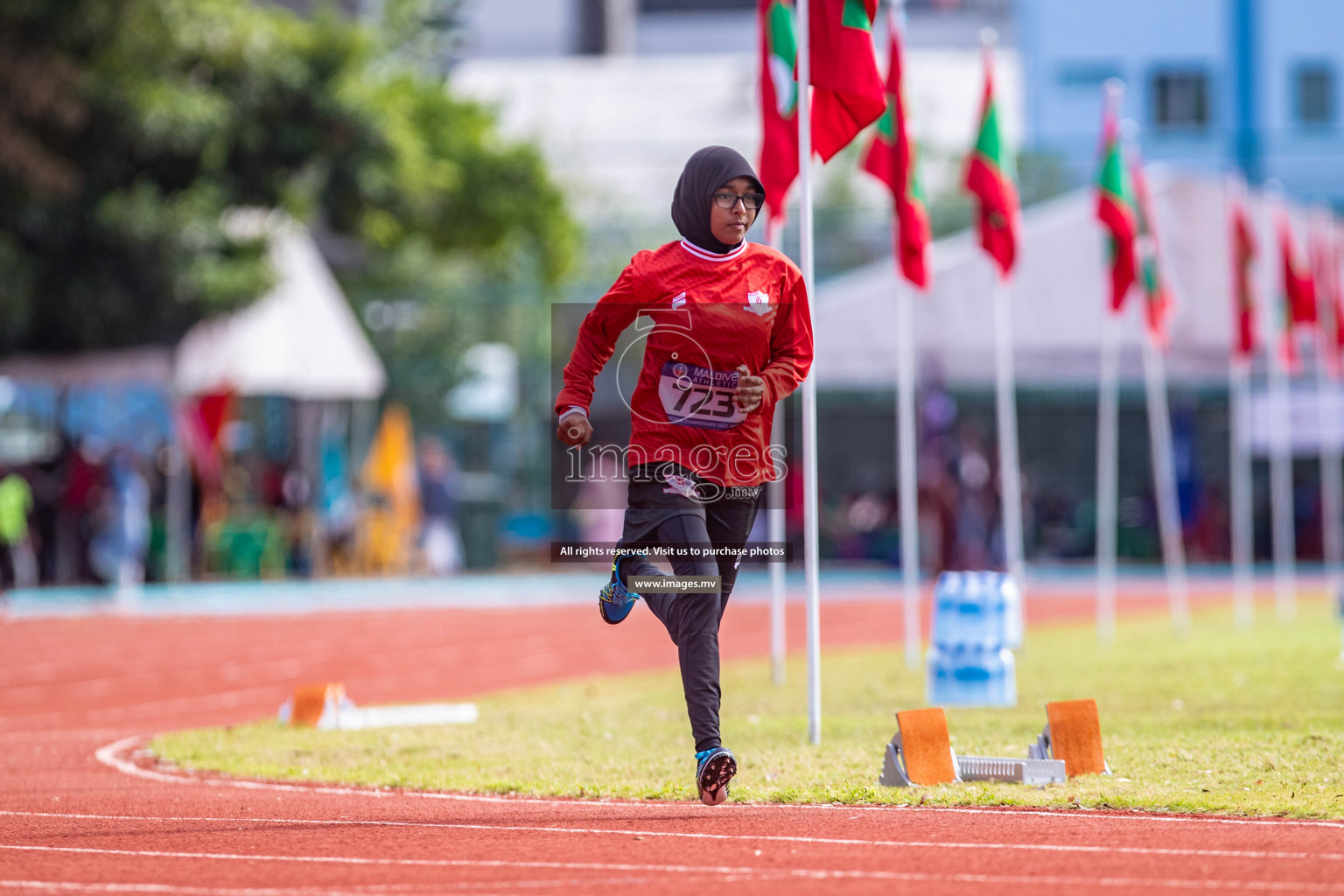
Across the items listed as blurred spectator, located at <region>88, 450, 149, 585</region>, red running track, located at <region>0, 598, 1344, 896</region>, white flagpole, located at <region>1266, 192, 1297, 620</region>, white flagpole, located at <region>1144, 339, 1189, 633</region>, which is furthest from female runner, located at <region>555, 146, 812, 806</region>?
blurred spectator, located at <region>88, 450, 149, 585</region>

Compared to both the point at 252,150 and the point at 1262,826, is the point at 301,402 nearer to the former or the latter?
the point at 252,150

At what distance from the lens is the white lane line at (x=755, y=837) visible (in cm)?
620

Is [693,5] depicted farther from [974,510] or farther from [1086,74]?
[974,510]

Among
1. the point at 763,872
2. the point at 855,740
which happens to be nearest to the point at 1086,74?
the point at 855,740

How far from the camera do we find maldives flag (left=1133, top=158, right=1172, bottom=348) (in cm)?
1881

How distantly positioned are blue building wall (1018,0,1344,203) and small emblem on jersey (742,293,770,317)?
40.4m

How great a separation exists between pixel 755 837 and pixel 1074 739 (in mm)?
2061

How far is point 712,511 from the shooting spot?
24.6 feet

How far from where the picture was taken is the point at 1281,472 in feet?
77.4

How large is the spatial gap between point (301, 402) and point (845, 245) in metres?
9.76

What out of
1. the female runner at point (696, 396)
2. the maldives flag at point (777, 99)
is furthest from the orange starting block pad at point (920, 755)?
the maldives flag at point (777, 99)

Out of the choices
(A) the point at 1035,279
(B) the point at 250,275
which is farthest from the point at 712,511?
(B) the point at 250,275

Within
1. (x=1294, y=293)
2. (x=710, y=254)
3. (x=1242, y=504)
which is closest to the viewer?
(x=710, y=254)

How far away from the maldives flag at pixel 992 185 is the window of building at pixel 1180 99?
33.3 meters
